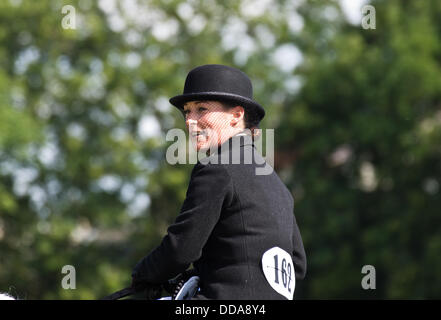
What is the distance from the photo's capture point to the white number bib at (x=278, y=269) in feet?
9.29

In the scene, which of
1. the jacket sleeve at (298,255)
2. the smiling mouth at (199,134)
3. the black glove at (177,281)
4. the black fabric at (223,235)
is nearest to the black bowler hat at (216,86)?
the smiling mouth at (199,134)

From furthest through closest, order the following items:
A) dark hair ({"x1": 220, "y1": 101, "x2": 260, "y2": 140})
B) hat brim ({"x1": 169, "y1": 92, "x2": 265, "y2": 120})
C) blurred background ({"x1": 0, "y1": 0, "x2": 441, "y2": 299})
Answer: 1. blurred background ({"x1": 0, "y1": 0, "x2": 441, "y2": 299})
2. dark hair ({"x1": 220, "y1": 101, "x2": 260, "y2": 140})
3. hat brim ({"x1": 169, "y1": 92, "x2": 265, "y2": 120})

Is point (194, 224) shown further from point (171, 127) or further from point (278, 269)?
point (171, 127)

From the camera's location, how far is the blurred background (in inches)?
755

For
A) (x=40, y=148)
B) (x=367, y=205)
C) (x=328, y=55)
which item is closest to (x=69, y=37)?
(x=40, y=148)

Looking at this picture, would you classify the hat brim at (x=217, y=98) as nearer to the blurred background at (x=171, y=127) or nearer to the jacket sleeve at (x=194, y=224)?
the jacket sleeve at (x=194, y=224)

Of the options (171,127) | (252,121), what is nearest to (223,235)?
(252,121)

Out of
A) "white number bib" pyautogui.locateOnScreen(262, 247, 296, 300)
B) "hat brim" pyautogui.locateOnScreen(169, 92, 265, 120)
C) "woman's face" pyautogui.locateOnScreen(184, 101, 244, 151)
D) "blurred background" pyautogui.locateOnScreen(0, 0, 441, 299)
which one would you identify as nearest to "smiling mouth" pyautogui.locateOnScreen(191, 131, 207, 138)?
"woman's face" pyautogui.locateOnScreen(184, 101, 244, 151)

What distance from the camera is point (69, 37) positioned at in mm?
20594

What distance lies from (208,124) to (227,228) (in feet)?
1.53

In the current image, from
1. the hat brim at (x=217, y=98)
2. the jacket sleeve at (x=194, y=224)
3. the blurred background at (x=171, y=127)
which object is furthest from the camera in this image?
the blurred background at (x=171, y=127)

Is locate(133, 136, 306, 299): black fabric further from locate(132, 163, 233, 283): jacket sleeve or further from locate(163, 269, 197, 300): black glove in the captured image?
locate(163, 269, 197, 300): black glove

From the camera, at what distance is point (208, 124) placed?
10.0ft

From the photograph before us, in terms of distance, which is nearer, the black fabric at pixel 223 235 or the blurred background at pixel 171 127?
the black fabric at pixel 223 235
